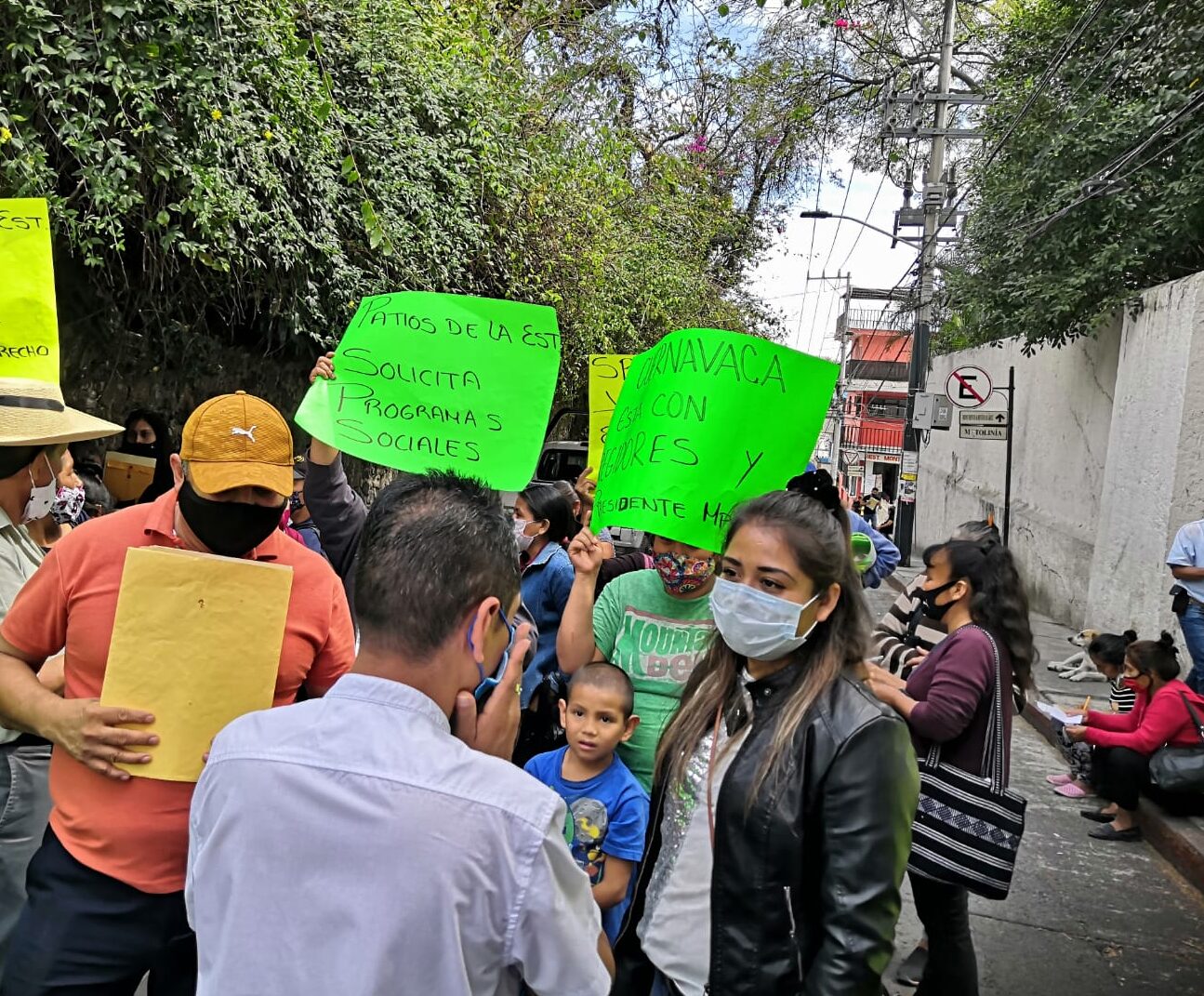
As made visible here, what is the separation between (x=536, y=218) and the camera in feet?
34.5

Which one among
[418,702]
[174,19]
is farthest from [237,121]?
[418,702]

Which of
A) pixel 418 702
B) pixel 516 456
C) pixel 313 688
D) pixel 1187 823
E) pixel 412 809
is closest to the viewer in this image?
pixel 412 809

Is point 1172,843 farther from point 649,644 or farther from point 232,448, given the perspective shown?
point 232,448

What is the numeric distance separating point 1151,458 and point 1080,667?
2.22 metres

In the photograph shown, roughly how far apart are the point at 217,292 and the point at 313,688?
202 inches

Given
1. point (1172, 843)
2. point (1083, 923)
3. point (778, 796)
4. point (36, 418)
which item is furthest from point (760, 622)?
point (1172, 843)

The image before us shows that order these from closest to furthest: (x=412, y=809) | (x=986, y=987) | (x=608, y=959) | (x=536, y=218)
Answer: (x=412, y=809) < (x=608, y=959) < (x=986, y=987) < (x=536, y=218)

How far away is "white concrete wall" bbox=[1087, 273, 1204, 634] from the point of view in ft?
28.9

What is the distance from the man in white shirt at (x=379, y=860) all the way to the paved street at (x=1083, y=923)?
3.11m

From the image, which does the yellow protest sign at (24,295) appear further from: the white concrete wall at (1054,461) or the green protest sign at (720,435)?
the white concrete wall at (1054,461)

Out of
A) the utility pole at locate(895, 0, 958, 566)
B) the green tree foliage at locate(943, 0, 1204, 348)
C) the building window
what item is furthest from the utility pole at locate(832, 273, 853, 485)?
the green tree foliage at locate(943, 0, 1204, 348)

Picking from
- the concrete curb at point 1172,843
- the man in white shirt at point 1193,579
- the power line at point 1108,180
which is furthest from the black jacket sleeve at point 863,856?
the power line at point 1108,180

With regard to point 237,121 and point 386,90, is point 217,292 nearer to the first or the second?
point 237,121

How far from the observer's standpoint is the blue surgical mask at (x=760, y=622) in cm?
208
